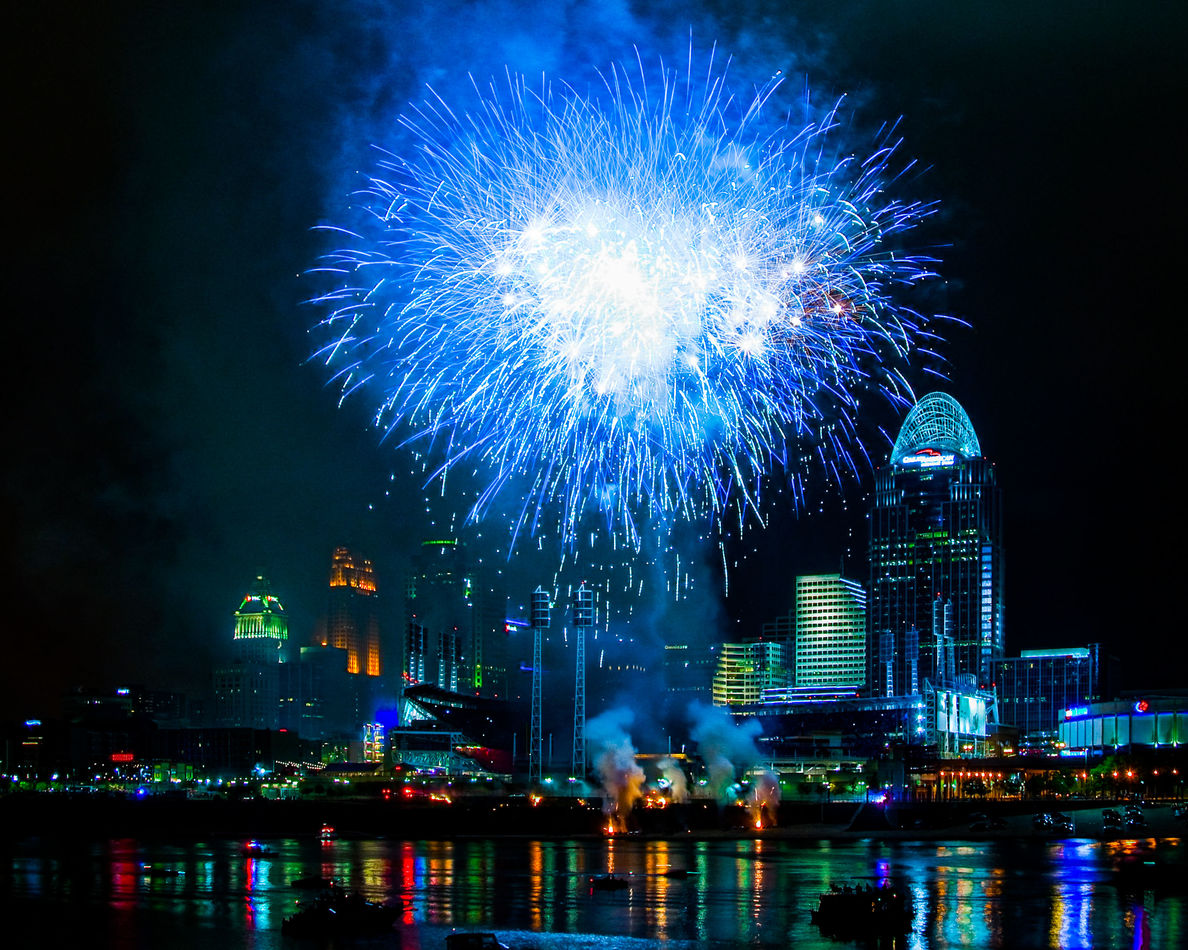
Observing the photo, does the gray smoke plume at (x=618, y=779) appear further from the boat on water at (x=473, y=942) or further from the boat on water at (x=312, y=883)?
the boat on water at (x=473, y=942)

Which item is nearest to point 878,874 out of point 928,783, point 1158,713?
point 928,783

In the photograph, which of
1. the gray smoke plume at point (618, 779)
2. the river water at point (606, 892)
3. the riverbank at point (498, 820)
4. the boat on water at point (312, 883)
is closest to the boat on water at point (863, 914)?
the river water at point (606, 892)

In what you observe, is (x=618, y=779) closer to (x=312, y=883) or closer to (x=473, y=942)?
(x=312, y=883)

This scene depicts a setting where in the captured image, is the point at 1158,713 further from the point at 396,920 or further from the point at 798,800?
the point at 396,920

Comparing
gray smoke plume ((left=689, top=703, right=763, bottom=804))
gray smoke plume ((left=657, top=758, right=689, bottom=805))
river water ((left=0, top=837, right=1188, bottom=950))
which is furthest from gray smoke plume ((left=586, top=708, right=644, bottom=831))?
river water ((left=0, top=837, right=1188, bottom=950))

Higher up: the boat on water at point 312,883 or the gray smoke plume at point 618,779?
the boat on water at point 312,883

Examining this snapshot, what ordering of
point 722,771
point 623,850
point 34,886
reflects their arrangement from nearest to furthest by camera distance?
point 34,886, point 623,850, point 722,771

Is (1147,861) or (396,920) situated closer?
(396,920)
